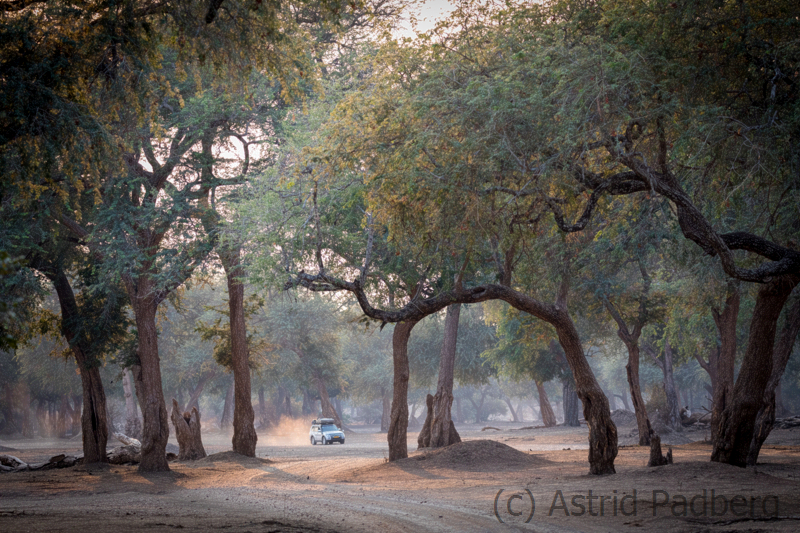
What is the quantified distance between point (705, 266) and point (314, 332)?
41.7 metres

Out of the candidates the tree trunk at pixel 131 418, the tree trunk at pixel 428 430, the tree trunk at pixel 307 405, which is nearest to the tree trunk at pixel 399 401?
the tree trunk at pixel 428 430

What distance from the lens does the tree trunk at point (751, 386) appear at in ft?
44.1

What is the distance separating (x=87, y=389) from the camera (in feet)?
71.9

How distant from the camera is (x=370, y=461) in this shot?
21.6 m

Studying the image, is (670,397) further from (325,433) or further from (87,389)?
(87,389)

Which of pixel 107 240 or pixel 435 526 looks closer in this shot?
pixel 435 526

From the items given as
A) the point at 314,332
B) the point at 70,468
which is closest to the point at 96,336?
the point at 70,468

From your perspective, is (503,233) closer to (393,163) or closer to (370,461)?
(393,163)

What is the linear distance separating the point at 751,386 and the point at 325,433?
34862 mm

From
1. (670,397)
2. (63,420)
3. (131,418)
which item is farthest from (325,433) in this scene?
(63,420)

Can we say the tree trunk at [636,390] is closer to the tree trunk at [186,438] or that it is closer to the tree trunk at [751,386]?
the tree trunk at [751,386]

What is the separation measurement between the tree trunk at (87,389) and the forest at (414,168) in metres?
0.09

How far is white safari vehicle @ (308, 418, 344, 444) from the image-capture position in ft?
144

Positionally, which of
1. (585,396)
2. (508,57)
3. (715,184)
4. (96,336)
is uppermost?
(508,57)
